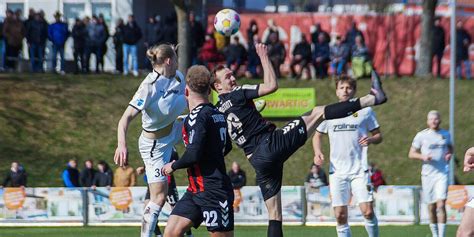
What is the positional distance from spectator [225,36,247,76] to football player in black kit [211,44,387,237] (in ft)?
69.8

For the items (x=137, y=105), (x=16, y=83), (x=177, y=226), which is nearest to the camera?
(x=177, y=226)

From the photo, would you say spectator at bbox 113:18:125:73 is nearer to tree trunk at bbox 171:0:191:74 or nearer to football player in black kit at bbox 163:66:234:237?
tree trunk at bbox 171:0:191:74

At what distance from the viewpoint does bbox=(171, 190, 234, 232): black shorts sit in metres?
11.0

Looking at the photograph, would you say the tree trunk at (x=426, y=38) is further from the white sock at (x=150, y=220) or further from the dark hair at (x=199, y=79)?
the dark hair at (x=199, y=79)

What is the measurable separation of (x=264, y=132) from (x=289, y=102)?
70.0 ft

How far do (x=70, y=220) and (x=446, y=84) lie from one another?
16213 millimetres

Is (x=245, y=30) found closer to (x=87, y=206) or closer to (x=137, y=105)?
(x=87, y=206)

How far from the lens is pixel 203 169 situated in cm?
1113

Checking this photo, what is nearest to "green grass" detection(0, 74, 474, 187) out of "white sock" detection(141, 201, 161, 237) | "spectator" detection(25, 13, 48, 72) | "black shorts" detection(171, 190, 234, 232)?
"spectator" detection(25, 13, 48, 72)

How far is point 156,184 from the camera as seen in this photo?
1365 centimetres

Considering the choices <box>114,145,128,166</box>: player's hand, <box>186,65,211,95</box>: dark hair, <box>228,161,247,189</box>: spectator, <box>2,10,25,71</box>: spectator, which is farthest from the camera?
<box>2,10,25,71</box>: spectator

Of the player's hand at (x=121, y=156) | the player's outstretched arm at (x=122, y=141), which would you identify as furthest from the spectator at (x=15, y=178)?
the player's hand at (x=121, y=156)

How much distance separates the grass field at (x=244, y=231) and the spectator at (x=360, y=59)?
12.9 meters

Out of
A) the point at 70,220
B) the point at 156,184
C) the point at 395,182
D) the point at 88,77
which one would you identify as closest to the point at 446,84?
the point at 395,182
